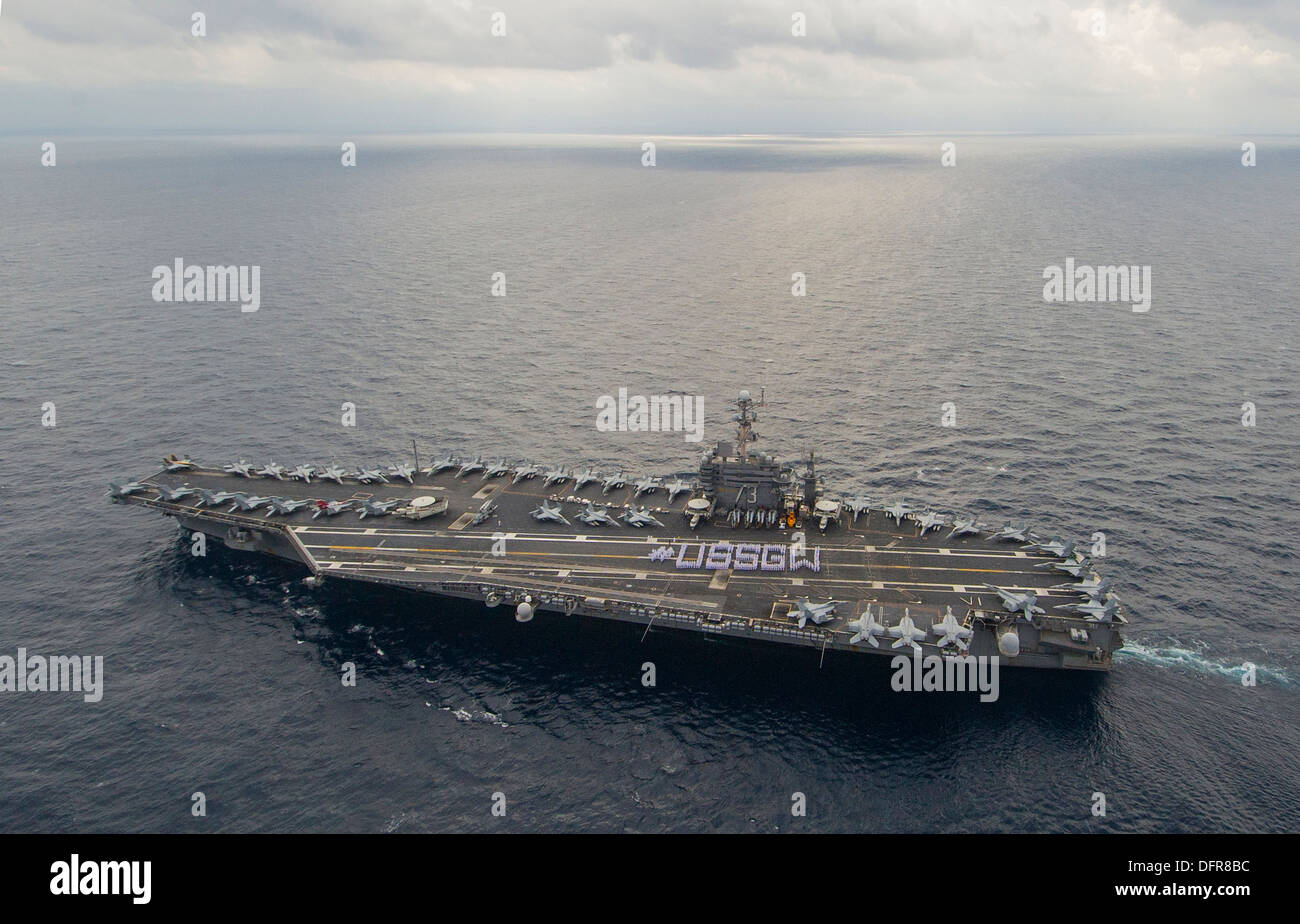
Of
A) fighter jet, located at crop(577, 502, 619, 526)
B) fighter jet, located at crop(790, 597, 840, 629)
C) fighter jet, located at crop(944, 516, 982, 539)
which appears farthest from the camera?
fighter jet, located at crop(577, 502, 619, 526)

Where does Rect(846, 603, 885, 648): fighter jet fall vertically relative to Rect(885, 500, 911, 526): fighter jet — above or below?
below

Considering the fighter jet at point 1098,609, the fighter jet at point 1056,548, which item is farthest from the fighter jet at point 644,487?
the fighter jet at point 1098,609

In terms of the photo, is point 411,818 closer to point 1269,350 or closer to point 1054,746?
point 1054,746

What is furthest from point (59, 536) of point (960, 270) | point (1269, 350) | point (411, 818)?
point (960, 270)

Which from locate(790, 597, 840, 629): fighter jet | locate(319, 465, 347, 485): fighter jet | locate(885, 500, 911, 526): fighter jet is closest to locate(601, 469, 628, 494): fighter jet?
locate(885, 500, 911, 526): fighter jet

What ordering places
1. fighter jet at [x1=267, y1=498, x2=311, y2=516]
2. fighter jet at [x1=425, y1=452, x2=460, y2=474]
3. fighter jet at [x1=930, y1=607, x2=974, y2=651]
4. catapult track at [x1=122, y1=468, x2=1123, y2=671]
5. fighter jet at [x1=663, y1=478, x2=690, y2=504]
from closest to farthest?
fighter jet at [x1=930, y1=607, x2=974, y2=651] < catapult track at [x1=122, y1=468, x2=1123, y2=671] < fighter jet at [x1=267, y1=498, x2=311, y2=516] < fighter jet at [x1=663, y1=478, x2=690, y2=504] < fighter jet at [x1=425, y1=452, x2=460, y2=474]

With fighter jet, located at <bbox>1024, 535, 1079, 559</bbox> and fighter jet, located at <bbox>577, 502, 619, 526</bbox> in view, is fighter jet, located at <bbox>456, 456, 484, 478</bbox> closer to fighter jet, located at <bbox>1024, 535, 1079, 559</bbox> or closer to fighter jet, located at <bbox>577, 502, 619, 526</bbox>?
fighter jet, located at <bbox>577, 502, 619, 526</bbox>

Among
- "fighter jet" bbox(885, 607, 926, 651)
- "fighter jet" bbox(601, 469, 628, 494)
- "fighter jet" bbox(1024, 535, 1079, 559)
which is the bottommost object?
"fighter jet" bbox(885, 607, 926, 651)
